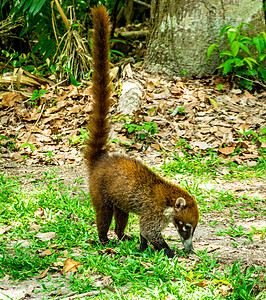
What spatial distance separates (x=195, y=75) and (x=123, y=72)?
4.22ft

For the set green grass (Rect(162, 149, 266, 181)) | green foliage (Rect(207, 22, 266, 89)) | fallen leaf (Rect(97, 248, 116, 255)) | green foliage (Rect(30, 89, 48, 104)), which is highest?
green foliage (Rect(207, 22, 266, 89))

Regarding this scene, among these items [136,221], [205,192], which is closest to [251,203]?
[205,192]

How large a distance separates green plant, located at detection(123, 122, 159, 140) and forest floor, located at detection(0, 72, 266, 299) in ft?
0.05

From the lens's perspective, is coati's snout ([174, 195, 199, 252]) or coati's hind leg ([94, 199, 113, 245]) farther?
coati's hind leg ([94, 199, 113, 245])

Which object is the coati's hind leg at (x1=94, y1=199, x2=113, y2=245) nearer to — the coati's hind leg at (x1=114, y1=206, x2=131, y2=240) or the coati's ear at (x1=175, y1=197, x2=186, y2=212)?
the coati's hind leg at (x1=114, y1=206, x2=131, y2=240)

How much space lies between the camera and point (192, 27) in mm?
7098

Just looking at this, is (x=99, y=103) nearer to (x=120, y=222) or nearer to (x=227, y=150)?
(x=120, y=222)

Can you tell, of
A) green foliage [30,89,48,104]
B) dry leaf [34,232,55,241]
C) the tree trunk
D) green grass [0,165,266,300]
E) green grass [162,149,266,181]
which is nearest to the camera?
green grass [0,165,266,300]

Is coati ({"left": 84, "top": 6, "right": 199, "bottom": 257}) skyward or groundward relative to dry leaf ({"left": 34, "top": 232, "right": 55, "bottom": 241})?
skyward

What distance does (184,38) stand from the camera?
7145mm

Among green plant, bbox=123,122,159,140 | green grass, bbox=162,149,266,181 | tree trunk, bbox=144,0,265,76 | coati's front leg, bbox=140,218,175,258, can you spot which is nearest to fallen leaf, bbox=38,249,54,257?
coati's front leg, bbox=140,218,175,258

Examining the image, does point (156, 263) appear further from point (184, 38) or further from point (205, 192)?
point (184, 38)

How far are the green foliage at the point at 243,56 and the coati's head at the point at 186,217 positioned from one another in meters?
3.74

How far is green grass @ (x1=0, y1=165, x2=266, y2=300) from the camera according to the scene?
266 centimetres
